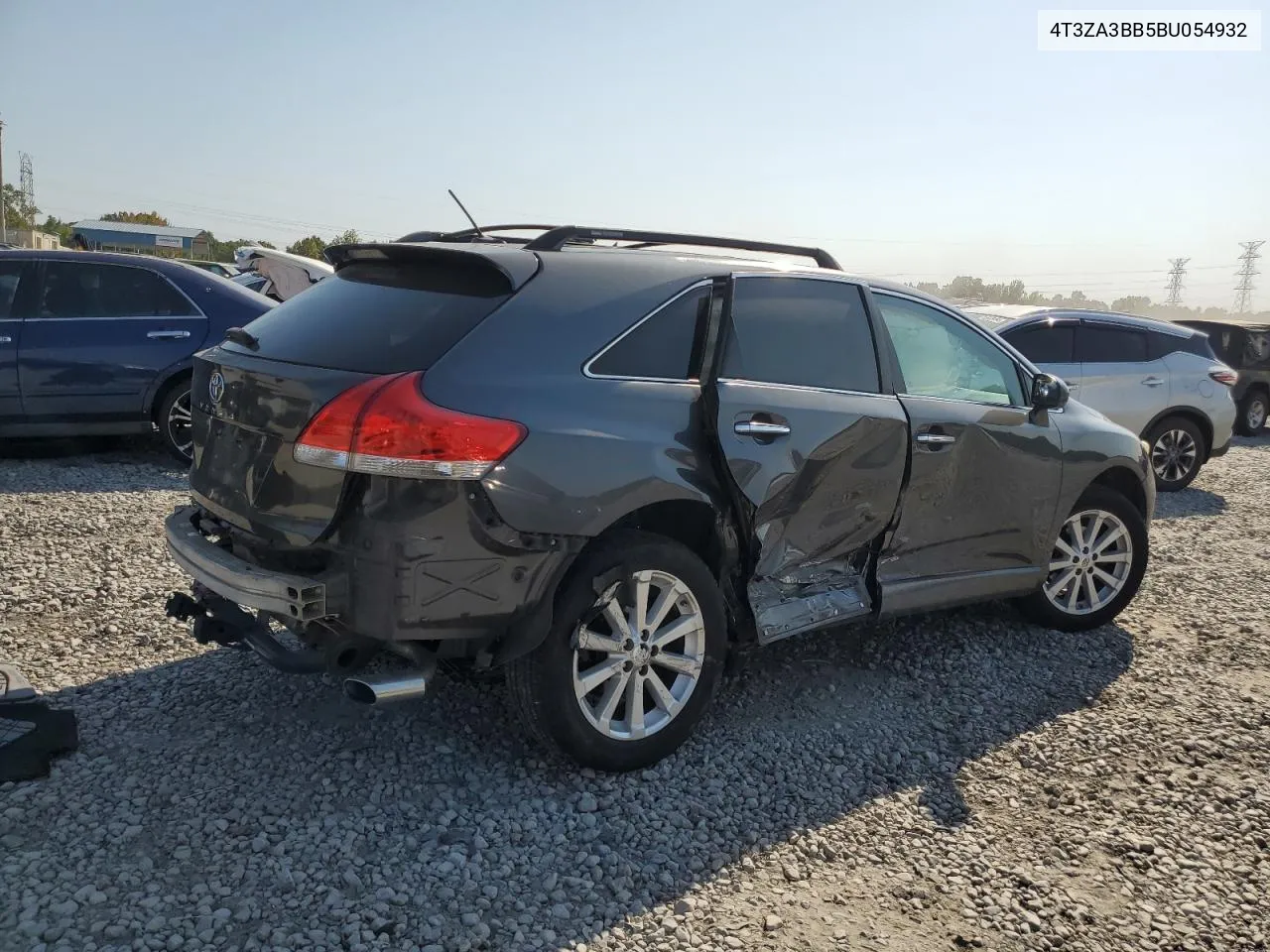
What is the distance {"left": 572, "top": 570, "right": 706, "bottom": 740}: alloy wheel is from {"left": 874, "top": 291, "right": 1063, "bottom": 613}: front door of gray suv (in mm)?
1104

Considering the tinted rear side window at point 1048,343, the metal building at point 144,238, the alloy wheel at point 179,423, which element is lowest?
the alloy wheel at point 179,423

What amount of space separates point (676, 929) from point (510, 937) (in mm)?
456

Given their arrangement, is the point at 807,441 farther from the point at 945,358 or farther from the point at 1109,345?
the point at 1109,345

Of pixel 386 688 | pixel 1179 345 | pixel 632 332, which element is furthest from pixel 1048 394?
pixel 1179 345

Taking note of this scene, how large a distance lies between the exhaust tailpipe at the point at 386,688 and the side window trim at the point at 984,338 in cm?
238

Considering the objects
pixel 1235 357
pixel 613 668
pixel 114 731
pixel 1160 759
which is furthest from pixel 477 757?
pixel 1235 357

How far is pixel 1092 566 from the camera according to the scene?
536cm

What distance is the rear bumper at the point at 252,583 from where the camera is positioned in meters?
→ 3.11

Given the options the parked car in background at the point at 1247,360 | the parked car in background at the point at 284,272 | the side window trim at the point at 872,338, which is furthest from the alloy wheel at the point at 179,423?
the parked car in background at the point at 1247,360

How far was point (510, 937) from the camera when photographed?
108 inches

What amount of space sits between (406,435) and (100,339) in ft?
20.1

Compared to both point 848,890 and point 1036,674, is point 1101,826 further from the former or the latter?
point 1036,674

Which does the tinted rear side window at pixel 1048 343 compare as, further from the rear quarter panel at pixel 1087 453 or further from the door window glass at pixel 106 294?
the door window glass at pixel 106 294

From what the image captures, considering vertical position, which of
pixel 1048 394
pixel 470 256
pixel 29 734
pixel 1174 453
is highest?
pixel 470 256
